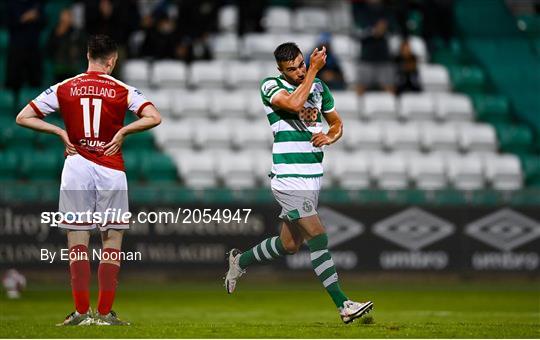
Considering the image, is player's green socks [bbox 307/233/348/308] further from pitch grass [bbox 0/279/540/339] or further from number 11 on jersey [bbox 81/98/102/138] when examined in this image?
number 11 on jersey [bbox 81/98/102/138]

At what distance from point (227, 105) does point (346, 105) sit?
7.16 ft

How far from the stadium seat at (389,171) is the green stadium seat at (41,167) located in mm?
5368

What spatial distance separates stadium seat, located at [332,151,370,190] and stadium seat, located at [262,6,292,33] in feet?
12.2

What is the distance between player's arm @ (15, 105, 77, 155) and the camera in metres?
8.62

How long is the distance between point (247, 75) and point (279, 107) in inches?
444

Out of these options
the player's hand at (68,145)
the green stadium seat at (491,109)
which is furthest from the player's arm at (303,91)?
the green stadium seat at (491,109)

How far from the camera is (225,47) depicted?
2094 cm

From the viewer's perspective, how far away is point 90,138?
8.70 meters

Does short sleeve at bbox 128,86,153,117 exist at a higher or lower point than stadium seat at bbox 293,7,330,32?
lower

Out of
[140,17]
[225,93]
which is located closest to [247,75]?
[225,93]

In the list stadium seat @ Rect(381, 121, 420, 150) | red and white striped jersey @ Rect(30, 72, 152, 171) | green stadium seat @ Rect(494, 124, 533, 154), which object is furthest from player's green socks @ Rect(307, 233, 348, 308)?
green stadium seat @ Rect(494, 124, 533, 154)

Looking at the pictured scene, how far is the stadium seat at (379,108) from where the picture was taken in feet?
65.9

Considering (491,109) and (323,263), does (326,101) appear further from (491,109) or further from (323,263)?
(491,109)

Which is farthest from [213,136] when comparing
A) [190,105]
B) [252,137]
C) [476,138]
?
[476,138]
